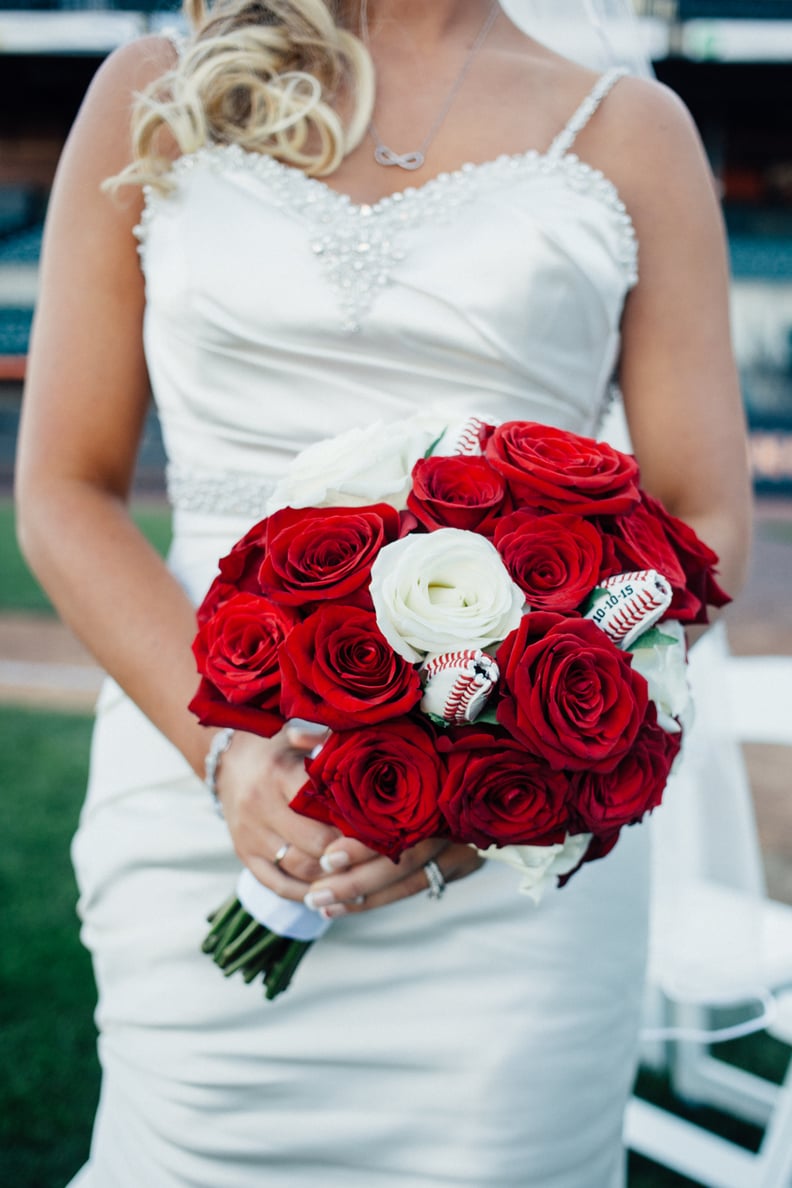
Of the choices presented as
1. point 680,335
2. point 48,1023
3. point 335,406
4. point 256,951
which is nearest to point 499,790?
point 256,951

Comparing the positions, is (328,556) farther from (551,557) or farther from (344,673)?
(551,557)

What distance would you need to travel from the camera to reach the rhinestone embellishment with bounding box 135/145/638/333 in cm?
176

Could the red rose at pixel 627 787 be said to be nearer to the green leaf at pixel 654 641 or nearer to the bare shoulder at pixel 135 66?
the green leaf at pixel 654 641

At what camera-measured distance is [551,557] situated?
1.21 meters

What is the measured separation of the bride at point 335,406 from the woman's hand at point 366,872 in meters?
0.20

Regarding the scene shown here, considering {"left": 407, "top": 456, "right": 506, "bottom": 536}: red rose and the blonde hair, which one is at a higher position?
the blonde hair

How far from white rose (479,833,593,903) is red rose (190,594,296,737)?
29 cm

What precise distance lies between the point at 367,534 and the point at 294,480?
0.52 feet

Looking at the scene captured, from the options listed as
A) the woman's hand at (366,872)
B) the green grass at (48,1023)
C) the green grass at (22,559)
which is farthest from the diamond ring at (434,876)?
the green grass at (22,559)

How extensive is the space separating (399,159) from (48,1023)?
2904mm

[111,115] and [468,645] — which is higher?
[111,115]

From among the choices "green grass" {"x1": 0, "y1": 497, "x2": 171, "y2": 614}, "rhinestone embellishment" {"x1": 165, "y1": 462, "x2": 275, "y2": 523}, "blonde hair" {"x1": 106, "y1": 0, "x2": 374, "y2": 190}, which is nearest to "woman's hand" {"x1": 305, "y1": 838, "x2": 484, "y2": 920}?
"rhinestone embellishment" {"x1": 165, "y1": 462, "x2": 275, "y2": 523}

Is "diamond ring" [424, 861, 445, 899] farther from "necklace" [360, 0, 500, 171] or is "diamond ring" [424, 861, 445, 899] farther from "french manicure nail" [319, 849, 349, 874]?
"necklace" [360, 0, 500, 171]

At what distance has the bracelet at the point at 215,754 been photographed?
60.8 inches
